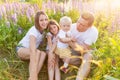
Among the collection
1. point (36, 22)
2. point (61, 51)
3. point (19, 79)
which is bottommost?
point (19, 79)

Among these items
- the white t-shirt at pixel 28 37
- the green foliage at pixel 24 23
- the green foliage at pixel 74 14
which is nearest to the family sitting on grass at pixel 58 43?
the white t-shirt at pixel 28 37

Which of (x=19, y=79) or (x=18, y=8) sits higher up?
(x=18, y=8)

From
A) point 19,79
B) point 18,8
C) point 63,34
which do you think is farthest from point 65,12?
point 19,79

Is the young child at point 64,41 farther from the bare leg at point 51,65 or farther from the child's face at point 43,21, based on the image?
the child's face at point 43,21

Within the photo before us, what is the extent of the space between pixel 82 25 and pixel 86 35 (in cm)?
16

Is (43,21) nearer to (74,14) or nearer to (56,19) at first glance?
(56,19)

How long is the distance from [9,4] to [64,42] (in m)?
1.79

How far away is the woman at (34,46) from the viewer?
523 cm

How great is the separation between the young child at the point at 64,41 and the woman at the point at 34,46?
251 mm

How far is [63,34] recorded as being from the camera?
5277 millimetres

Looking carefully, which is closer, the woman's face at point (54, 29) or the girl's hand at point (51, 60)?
the girl's hand at point (51, 60)

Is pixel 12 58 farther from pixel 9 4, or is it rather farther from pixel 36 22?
pixel 9 4

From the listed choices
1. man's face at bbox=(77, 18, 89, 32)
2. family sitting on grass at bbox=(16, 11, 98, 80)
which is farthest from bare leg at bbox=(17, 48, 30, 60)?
man's face at bbox=(77, 18, 89, 32)

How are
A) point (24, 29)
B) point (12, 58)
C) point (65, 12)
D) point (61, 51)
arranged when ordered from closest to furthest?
1. point (61, 51)
2. point (12, 58)
3. point (24, 29)
4. point (65, 12)
